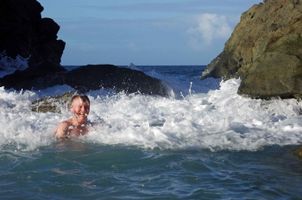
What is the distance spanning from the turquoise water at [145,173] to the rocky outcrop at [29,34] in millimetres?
20908

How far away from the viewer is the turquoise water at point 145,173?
582 cm

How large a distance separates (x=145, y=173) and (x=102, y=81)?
42.9 ft

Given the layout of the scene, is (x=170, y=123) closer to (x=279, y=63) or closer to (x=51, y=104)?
(x=51, y=104)

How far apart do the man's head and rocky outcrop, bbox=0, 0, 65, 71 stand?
66.7 ft

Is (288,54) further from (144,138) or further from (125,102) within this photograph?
(144,138)

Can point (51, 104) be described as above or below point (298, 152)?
above

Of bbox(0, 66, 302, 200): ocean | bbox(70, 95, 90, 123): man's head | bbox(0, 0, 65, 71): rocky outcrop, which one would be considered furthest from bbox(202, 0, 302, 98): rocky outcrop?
bbox(0, 0, 65, 71): rocky outcrop

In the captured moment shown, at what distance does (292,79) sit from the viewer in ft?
51.0

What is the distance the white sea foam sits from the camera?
29.2ft

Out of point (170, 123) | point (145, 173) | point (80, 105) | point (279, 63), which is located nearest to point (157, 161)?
point (145, 173)

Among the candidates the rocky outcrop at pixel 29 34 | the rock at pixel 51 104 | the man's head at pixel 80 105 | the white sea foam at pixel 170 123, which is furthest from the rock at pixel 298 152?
the rocky outcrop at pixel 29 34

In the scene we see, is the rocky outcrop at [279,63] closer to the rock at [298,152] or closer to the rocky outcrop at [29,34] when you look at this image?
the rock at [298,152]

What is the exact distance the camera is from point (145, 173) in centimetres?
677

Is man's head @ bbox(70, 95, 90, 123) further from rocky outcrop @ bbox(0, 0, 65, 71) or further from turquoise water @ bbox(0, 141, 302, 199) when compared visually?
rocky outcrop @ bbox(0, 0, 65, 71)
